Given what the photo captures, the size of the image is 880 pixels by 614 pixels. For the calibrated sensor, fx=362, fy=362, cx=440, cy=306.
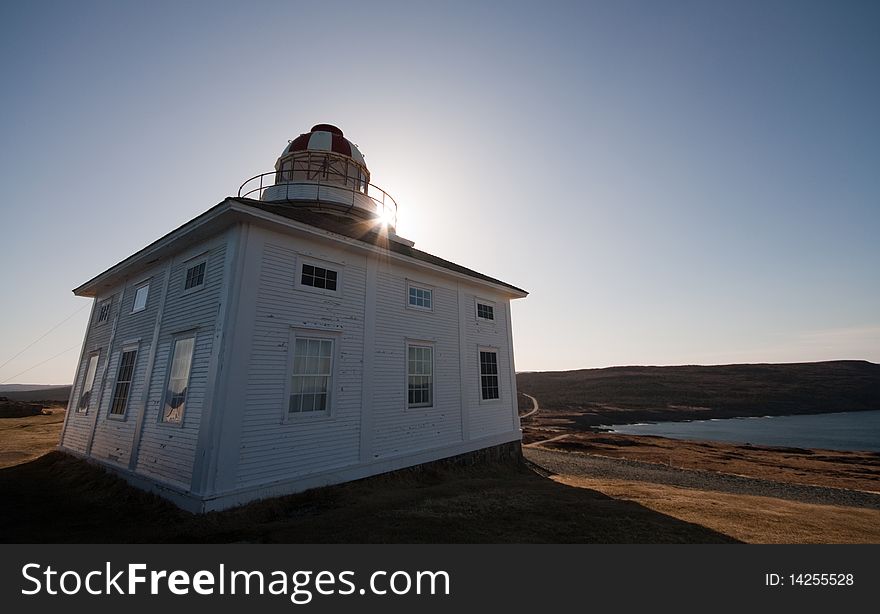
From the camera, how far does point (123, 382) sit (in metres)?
10.6

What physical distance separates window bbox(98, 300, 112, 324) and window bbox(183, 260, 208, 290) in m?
6.77

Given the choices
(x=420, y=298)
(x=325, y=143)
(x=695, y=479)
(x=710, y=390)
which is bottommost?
(x=695, y=479)

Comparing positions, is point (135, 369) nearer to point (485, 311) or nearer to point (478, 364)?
point (478, 364)

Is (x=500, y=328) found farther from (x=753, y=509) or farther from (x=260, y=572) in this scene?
(x=260, y=572)

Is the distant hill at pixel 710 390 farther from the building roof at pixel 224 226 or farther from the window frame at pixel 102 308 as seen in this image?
the window frame at pixel 102 308

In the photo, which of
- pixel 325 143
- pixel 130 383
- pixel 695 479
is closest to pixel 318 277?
pixel 130 383

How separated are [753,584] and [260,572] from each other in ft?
18.7

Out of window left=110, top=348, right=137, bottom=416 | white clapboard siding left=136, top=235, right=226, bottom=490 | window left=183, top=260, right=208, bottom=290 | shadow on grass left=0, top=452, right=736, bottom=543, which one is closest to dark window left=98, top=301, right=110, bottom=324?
window left=110, top=348, right=137, bottom=416

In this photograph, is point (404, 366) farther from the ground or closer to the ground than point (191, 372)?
farther from the ground

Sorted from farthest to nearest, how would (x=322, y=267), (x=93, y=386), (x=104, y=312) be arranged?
(x=104, y=312)
(x=93, y=386)
(x=322, y=267)

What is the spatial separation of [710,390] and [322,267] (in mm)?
84485

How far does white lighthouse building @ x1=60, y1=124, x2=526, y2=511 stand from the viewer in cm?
738

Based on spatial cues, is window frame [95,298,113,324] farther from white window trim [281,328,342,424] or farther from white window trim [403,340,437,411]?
white window trim [403,340,437,411]

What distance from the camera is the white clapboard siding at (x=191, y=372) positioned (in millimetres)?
7465
